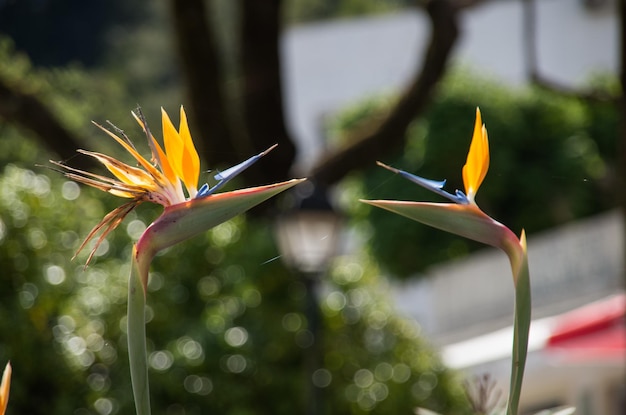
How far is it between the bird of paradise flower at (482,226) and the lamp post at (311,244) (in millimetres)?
3845

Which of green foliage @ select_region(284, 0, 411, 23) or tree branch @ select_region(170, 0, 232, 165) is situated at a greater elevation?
tree branch @ select_region(170, 0, 232, 165)

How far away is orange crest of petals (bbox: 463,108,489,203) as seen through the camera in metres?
1.26

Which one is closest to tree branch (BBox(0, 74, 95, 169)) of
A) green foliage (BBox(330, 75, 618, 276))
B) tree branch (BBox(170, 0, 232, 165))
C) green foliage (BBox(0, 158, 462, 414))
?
tree branch (BBox(170, 0, 232, 165))

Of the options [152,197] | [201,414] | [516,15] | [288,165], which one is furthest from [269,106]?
[516,15]

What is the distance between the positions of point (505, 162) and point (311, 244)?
1271 centimetres

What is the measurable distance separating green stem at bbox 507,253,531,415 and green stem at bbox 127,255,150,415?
15.3 inches

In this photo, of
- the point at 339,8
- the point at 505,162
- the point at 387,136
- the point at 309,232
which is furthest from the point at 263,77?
the point at 339,8

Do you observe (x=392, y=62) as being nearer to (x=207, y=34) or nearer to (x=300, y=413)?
(x=207, y=34)

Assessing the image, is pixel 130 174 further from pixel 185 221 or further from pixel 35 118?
pixel 35 118

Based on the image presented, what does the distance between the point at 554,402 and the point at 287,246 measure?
3.65m

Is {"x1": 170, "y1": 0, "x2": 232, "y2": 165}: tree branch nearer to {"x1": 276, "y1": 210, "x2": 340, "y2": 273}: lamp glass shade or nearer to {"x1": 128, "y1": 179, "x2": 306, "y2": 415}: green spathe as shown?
{"x1": 276, "y1": 210, "x2": 340, "y2": 273}: lamp glass shade

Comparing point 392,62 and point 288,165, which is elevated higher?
point 288,165

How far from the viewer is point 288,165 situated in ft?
24.0

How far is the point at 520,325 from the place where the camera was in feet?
4.17
